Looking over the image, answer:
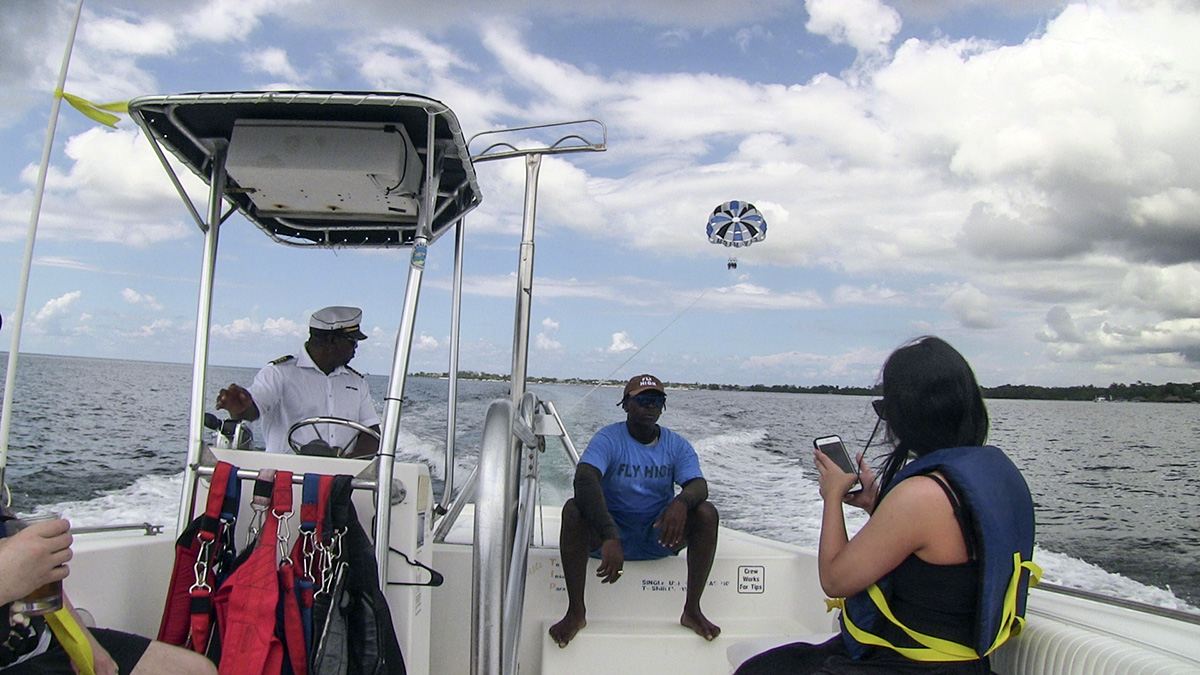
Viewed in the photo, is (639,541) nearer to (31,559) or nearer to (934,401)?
(934,401)

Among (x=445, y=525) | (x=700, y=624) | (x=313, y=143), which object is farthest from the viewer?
(x=445, y=525)

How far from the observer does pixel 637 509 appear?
2.82 meters

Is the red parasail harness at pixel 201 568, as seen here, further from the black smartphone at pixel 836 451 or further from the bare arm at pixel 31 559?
the black smartphone at pixel 836 451

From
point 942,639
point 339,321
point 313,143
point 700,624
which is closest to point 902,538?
point 942,639

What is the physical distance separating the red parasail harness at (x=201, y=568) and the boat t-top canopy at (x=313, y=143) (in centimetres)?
84

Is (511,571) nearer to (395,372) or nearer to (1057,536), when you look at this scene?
(395,372)

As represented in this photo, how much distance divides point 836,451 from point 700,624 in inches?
45.5

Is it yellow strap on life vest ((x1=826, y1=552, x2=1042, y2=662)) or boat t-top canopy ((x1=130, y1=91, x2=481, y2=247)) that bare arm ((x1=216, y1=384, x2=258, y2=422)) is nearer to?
boat t-top canopy ((x1=130, y1=91, x2=481, y2=247))

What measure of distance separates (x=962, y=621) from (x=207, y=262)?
218cm

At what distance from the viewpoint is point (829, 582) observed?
1467 mm

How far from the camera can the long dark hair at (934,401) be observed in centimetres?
150

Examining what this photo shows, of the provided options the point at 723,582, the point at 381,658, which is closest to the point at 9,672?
the point at 381,658

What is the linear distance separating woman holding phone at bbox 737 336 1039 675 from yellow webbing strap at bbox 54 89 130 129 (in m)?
2.01

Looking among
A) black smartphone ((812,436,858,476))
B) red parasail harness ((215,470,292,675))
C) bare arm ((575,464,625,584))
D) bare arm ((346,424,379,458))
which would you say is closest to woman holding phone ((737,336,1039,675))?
black smartphone ((812,436,858,476))
